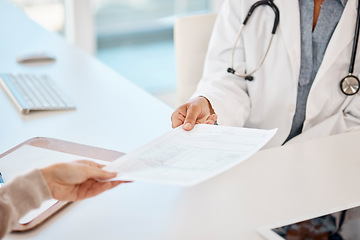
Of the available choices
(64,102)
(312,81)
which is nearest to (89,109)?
(64,102)

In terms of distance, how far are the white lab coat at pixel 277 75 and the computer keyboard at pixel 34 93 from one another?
39 cm

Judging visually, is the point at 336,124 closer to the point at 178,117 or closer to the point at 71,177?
the point at 178,117

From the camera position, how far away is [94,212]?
79 cm

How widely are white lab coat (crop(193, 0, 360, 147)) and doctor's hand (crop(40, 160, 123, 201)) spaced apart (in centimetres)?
59

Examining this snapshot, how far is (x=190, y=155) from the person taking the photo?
2.56ft

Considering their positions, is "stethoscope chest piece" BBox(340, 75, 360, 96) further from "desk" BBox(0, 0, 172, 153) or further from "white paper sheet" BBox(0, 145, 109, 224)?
"white paper sheet" BBox(0, 145, 109, 224)

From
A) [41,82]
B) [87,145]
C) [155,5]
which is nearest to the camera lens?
[87,145]

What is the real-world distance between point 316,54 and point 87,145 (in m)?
0.71

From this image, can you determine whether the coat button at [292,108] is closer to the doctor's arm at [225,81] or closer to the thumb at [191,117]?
the doctor's arm at [225,81]

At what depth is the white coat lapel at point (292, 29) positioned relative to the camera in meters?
1.32

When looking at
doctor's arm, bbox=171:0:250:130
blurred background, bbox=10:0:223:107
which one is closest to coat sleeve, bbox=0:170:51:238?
doctor's arm, bbox=171:0:250:130

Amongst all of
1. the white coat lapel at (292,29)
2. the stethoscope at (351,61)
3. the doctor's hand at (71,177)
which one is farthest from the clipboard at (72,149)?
the white coat lapel at (292,29)

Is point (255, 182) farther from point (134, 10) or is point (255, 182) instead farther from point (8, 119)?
point (134, 10)

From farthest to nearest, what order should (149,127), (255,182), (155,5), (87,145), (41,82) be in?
1. (155,5)
2. (41,82)
3. (149,127)
4. (87,145)
5. (255,182)
